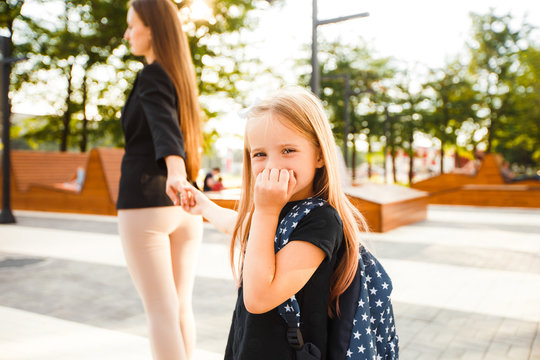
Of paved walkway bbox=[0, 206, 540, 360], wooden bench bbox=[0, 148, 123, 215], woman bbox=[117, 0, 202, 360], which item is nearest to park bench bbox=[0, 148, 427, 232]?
wooden bench bbox=[0, 148, 123, 215]

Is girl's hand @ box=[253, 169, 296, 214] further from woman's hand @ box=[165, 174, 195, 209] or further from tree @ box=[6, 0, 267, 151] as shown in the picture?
tree @ box=[6, 0, 267, 151]

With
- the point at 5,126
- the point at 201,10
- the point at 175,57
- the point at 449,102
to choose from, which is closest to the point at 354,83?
the point at 449,102

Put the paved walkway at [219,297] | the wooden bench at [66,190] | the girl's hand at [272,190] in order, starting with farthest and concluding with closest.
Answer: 1. the wooden bench at [66,190]
2. the paved walkway at [219,297]
3. the girl's hand at [272,190]

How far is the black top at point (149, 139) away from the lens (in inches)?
82.8

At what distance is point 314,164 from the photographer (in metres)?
1.43

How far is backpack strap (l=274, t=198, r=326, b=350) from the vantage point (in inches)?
50.7

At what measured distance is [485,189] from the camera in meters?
15.9

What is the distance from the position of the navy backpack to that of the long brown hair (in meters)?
1.07

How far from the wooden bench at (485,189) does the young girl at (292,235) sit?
52.6ft

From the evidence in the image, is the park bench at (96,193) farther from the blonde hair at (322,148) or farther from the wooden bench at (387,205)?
the blonde hair at (322,148)

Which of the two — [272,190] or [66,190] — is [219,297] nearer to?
[272,190]

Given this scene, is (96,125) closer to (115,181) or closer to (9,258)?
(115,181)

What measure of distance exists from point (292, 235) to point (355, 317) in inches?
11.6

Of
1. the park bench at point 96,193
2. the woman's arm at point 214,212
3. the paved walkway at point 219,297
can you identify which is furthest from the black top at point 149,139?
the park bench at point 96,193
